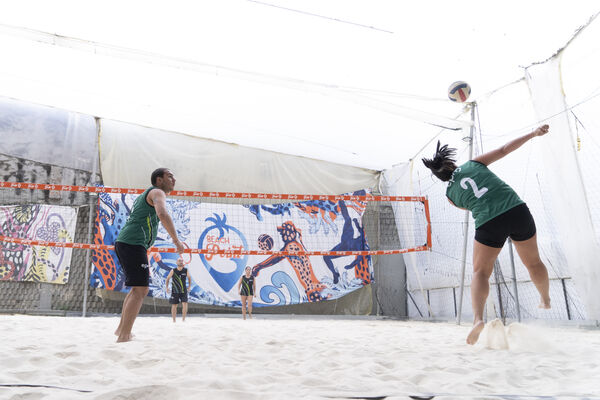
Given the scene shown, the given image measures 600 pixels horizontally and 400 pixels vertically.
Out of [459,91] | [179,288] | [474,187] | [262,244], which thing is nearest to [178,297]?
[179,288]

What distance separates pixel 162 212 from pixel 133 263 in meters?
0.38

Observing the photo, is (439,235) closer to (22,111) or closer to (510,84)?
(510,84)

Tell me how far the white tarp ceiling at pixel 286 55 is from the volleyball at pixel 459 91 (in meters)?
0.14

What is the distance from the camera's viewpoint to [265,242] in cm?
763

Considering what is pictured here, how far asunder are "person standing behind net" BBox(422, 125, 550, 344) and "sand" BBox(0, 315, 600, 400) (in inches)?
11.3

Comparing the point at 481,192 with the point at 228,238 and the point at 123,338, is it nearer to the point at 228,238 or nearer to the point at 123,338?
the point at 123,338

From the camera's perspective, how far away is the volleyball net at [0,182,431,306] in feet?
21.7

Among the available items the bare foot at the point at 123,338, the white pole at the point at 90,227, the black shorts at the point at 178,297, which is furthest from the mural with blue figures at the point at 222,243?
the bare foot at the point at 123,338

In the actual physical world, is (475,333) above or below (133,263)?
below

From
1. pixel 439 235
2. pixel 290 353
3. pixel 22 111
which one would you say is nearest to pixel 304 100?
pixel 439 235

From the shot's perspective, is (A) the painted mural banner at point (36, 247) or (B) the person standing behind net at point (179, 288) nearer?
(B) the person standing behind net at point (179, 288)

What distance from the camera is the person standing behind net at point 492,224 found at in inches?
94.1

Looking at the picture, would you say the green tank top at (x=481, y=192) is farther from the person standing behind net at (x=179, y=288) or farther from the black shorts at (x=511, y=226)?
the person standing behind net at (x=179, y=288)

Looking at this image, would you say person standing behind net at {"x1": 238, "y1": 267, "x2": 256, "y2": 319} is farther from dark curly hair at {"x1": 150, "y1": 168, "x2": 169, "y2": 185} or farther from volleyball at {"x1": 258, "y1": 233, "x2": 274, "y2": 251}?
dark curly hair at {"x1": 150, "y1": 168, "x2": 169, "y2": 185}
